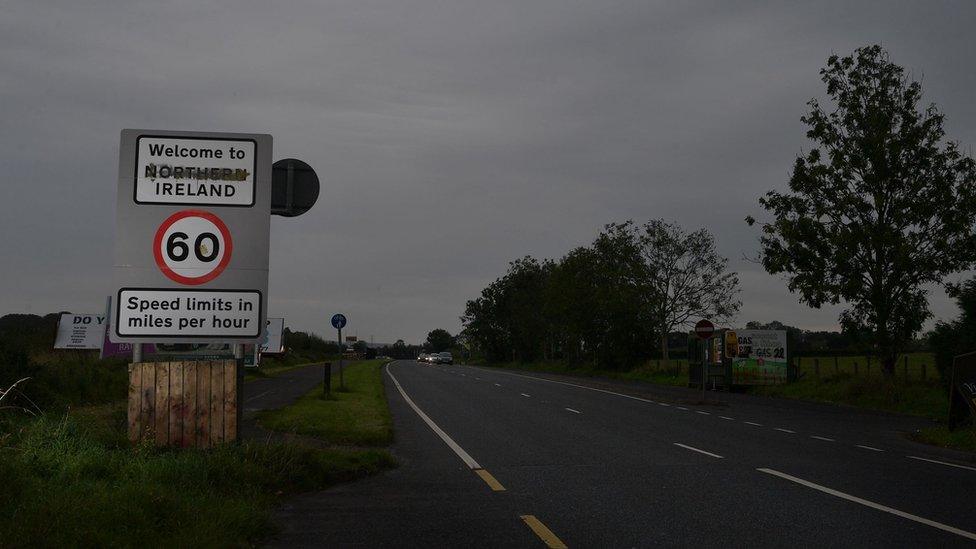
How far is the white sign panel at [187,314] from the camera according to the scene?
377 inches

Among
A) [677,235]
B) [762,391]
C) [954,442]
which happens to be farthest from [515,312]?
[954,442]

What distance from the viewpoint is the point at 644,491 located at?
9.94 meters

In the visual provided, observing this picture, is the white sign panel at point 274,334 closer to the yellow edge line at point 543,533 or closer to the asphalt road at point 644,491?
the asphalt road at point 644,491

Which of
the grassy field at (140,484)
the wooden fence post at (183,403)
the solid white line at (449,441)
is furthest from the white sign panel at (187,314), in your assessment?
the solid white line at (449,441)

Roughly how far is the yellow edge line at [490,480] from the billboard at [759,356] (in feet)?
95.2

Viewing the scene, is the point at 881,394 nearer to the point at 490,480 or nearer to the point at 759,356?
the point at 759,356

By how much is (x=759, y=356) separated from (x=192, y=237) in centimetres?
3256

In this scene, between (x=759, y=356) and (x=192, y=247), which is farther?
(x=759, y=356)

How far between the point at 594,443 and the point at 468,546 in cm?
847

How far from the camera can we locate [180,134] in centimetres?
980

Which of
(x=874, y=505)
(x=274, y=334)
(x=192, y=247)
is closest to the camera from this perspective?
(x=874, y=505)

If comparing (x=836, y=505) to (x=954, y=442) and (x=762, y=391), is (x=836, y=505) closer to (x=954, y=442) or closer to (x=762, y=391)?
(x=954, y=442)

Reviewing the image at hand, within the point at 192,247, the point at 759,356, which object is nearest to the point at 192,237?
the point at 192,247

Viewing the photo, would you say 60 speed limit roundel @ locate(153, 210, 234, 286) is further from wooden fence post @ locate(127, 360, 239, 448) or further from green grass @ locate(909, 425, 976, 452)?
green grass @ locate(909, 425, 976, 452)
